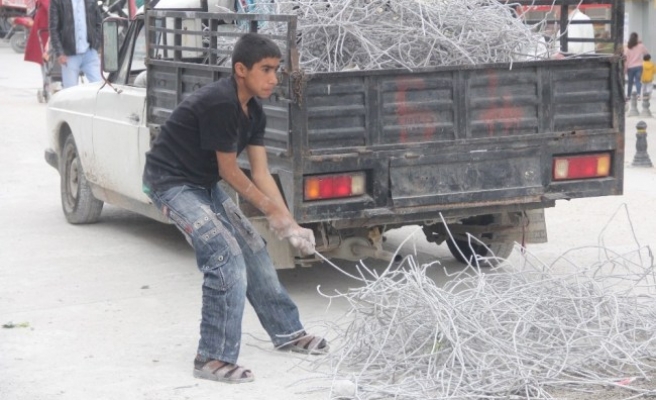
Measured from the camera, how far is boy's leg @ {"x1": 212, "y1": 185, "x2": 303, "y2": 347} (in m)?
6.14

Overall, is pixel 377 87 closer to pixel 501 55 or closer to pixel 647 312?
pixel 501 55

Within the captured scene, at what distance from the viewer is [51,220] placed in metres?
10.6

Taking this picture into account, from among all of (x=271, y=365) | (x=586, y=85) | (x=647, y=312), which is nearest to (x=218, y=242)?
(x=271, y=365)

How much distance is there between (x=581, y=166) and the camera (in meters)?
7.57

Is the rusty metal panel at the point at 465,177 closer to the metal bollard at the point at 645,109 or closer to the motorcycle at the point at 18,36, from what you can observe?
the metal bollard at the point at 645,109

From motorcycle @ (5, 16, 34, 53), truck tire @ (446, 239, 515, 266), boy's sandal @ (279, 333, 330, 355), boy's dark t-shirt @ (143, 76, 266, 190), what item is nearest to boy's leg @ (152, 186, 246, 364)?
boy's dark t-shirt @ (143, 76, 266, 190)

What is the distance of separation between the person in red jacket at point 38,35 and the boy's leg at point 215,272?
13.3 m

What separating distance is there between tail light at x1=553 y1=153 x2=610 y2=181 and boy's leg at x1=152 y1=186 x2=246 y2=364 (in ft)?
8.17

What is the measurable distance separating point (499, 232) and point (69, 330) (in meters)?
3.01

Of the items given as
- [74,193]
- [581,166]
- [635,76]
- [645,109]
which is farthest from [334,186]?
[635,76]

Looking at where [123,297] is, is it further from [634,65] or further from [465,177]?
[634,65]

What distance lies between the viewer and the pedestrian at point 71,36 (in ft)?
50.2

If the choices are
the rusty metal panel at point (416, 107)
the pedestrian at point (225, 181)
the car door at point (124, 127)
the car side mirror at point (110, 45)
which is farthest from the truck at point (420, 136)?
the car side mirror at point (110, 45)

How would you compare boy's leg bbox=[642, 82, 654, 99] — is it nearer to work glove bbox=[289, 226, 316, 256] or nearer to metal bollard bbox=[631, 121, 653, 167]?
metal bollard bbox=[631, 121, 653, 167]
